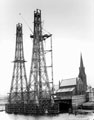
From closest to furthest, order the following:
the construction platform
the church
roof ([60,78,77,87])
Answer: the construction platform → the church → roof ([60,78,77,87])

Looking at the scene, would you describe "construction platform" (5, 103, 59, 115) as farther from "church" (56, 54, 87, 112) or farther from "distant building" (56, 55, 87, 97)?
"distant building" (56, 55, 87, 97)

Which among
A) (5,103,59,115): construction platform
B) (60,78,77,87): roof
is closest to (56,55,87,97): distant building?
(60,78,77,87): roof

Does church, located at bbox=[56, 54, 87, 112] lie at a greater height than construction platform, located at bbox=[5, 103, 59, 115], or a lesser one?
greater

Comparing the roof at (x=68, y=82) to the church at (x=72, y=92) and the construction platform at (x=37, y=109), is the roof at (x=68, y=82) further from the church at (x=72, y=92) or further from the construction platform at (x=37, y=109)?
the construction platform at (x=37, y=109)

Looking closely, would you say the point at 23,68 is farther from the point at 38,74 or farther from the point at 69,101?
the point at 69,101

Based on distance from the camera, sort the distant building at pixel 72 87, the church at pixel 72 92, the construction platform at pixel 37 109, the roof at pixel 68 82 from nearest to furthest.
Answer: the construction platform at pixel 37 109
the church at pixel 72 92
the distant building at pixel 72 87
the roof at pixel 68 82

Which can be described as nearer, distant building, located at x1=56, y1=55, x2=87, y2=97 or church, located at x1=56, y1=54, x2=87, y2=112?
church, located at x1=56, y1=54, x2=87, y2=112

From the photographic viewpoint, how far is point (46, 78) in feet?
→ 164

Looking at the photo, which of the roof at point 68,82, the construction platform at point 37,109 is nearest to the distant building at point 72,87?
the roof at point 68,82

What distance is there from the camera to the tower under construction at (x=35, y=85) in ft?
153

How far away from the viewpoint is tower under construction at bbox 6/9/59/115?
46531mm

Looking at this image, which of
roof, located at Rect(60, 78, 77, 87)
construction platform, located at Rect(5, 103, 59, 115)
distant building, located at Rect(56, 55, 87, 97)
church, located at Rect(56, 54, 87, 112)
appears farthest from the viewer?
roof, located at Rect(60, 78, 77, 87)

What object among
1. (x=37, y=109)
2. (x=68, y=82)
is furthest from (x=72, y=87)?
(x=37, y=109)

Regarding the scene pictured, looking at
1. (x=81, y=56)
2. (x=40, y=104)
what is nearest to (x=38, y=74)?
(x=40, y=104)
